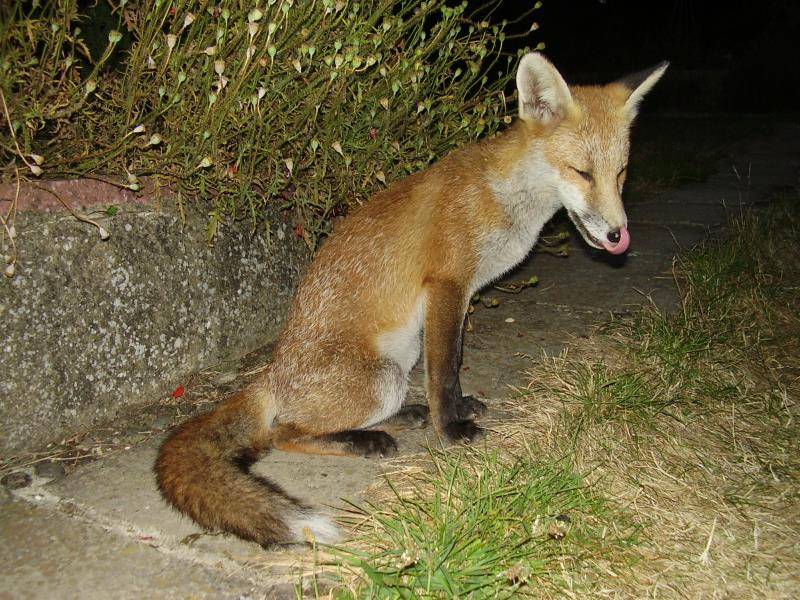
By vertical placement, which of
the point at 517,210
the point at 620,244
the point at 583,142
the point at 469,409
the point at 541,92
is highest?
the point at 541,92

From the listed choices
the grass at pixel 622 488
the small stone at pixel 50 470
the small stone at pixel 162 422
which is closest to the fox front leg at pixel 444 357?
the grass at pixel 622 488

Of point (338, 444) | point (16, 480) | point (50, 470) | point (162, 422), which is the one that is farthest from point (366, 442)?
point (16, 480)

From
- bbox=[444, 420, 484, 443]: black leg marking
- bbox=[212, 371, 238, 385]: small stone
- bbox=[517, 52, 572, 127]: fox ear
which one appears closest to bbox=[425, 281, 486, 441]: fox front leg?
bbox=[444, 420, 484, 443]: black leg marking

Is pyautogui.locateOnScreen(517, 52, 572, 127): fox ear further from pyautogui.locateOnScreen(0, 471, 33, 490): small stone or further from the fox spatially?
pyautogui.locateOnScreen(0, 471, 33, 490): small stone

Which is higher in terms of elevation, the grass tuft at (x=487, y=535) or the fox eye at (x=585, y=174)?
the fox eye at (x=585, y=174)

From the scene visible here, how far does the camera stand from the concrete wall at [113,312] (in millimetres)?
2697

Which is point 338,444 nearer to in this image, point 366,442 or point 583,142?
point 366,442

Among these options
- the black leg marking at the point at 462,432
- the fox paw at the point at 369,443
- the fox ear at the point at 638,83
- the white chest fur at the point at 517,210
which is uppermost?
the fox ear at the point at 638,83

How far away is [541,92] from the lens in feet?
10.2

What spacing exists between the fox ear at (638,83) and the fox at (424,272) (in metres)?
0.01

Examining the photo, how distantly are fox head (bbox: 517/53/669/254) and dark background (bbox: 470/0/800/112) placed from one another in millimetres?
13343

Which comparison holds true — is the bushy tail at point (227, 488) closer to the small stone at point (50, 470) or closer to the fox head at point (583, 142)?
the small stone at point (50, 470)

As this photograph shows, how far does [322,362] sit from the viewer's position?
9.43ft

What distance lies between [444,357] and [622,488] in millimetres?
956
